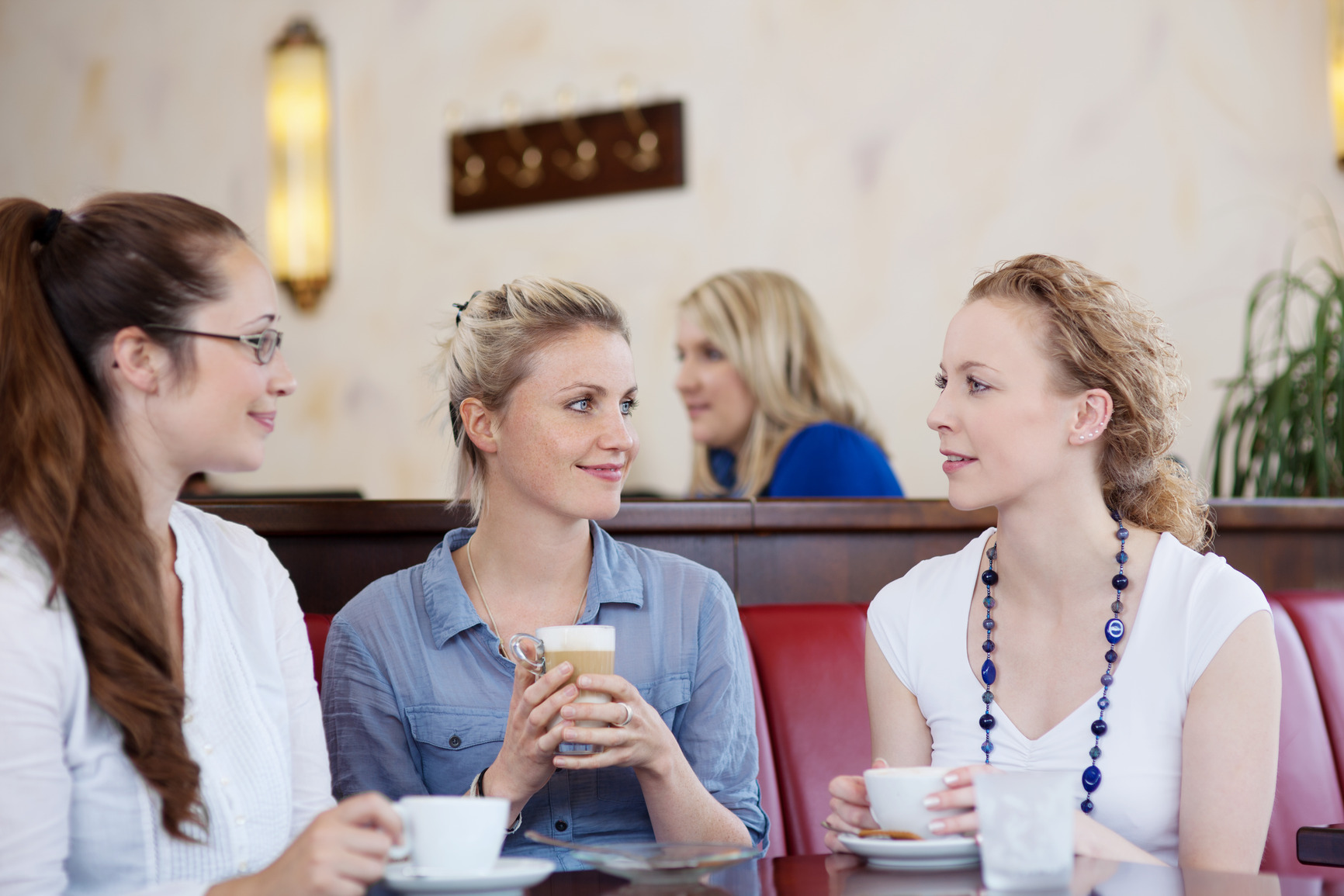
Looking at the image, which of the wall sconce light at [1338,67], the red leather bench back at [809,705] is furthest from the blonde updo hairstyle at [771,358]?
the wall sconce light at [1338,67]

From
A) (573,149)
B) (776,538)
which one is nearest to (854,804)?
(776,538)

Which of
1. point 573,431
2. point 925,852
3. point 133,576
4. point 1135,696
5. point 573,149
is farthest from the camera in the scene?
point 573,149

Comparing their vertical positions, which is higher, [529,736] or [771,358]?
[771,358]

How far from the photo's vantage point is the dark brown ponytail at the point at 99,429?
119cm

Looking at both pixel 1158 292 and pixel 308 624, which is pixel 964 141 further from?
pixel 308 624

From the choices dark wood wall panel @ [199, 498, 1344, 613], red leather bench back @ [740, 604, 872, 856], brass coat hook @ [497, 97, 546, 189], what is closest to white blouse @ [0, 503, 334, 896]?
dark wood wall panel @ [199, 498, 1344, 613]

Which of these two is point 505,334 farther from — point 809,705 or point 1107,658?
point 1107,658


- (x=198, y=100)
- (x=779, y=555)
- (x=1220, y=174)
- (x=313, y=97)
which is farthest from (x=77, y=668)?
(x=198, y=100)

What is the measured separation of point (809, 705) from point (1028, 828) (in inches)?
35.7

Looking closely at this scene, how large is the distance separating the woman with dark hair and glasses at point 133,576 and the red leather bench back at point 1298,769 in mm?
1466

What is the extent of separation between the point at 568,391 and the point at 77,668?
2.48 feet

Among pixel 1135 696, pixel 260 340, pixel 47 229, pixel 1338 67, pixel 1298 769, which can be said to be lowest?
pixel 1298 769

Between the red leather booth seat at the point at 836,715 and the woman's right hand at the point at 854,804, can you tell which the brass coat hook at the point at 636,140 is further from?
the woman's right hand at the point at 854,804

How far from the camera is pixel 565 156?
4309 mm
